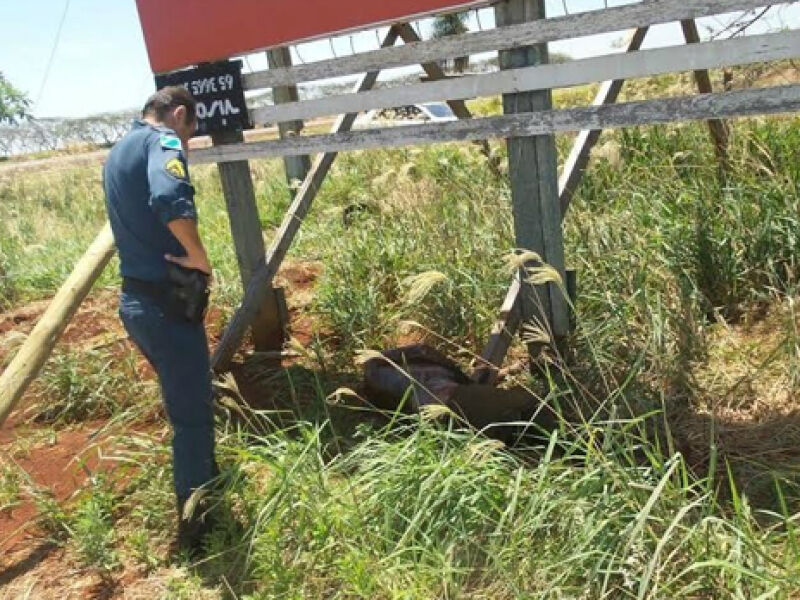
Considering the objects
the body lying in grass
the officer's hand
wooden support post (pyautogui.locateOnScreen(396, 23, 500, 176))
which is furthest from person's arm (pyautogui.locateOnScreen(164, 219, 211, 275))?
wooden support post (pyautogui.locateOnScreen(396, 23, 500, 176))

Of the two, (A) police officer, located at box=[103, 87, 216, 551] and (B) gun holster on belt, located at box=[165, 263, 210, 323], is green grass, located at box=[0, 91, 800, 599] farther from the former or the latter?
(B) gun holster on belt, located at box=[165, 263, 210, 323]

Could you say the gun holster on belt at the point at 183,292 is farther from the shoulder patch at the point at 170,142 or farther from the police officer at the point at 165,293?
the shoulder patch at the point at 170,142

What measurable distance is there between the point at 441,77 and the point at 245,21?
152 cm

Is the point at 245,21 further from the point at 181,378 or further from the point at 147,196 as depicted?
the point at 181,378

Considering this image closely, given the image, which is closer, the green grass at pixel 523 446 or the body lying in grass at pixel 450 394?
the green grass at pixel 523 446

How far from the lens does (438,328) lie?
4.59 metres

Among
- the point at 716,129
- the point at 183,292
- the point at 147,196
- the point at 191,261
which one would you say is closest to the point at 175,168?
the point at 147,196

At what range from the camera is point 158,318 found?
3217mm

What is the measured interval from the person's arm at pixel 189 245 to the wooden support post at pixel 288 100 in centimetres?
184

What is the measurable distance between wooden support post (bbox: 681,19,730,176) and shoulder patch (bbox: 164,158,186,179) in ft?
11.5

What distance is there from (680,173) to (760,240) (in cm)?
143

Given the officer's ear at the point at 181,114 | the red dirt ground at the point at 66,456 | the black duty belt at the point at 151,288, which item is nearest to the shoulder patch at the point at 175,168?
the officer's ear at the point at 181,114

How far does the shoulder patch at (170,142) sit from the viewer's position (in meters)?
3.10

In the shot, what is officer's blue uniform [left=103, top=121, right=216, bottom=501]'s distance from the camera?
3188 millimetres
